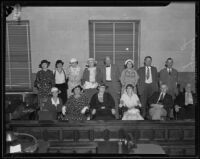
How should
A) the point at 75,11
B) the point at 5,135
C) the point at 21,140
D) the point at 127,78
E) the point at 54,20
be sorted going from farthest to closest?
the point at 127,78 < the point at 54,20 < the point at 75,11 < the point at 21,140 < the point at 5,135

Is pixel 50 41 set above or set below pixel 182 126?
Answer: above

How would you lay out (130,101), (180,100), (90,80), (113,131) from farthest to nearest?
(90,80) < (130,101) < (180,100) < (113,131)

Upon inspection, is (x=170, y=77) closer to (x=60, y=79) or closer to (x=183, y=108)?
(x=183, y=108)

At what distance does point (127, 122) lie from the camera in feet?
11.2

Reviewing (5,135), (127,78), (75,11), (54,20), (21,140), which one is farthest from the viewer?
(127,78)

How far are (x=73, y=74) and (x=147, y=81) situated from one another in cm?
96

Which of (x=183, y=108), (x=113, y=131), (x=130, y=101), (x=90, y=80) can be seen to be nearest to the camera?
(x=113, y=131)

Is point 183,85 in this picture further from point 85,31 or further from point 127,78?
point 85,31

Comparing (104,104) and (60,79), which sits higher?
(60,79)

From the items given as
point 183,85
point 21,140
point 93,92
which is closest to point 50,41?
point 93,92

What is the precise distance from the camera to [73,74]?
379cm

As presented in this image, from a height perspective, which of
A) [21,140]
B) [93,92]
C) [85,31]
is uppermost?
[85,31]

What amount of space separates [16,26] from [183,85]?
2.06 metres

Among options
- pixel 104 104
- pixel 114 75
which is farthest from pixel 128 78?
pixel 104 104
